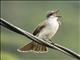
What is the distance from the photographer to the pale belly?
50.1 inches

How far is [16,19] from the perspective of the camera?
7.68ft

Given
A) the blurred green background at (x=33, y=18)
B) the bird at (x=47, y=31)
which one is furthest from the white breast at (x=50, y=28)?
the blurred green background at (x=33, y=18)

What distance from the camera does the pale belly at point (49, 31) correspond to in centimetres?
127

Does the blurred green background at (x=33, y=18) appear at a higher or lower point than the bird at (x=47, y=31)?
lower

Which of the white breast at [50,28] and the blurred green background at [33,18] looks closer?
the white breast at [50,28]

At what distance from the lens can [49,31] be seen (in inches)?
50.6

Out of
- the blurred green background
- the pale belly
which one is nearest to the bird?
the pale belly

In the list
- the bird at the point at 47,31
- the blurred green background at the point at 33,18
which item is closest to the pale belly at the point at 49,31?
the bird at the point at 47,31

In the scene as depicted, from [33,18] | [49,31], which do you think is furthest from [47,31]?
[33,18]

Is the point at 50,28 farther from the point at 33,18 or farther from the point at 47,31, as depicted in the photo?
the point at 33,18

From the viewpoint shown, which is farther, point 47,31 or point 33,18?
point 33,18

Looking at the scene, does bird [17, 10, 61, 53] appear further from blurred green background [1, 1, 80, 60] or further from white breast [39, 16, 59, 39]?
blurred green background [1, 1, 80, 60]

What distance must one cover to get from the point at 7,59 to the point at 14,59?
98 millimetres

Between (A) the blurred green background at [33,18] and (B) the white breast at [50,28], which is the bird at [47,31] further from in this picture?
(A) the blurred green background at [33,18]
